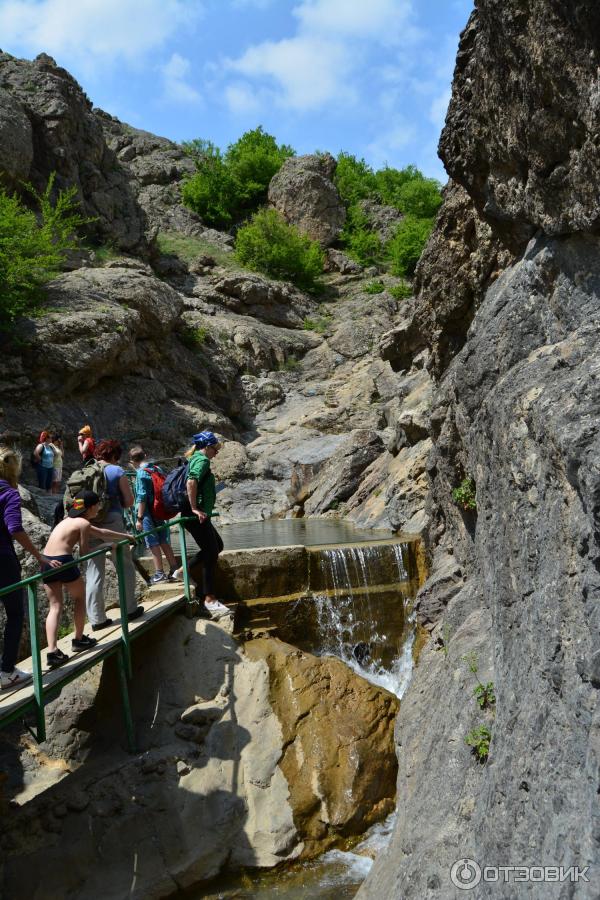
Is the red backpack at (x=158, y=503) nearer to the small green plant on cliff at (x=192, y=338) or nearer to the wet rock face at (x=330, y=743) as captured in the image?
the wet rock face at (x=330, y=743)

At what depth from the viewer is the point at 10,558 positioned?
5.35 m

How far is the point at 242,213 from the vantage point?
141ft

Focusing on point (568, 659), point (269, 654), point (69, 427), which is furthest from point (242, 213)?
point (568, 659)

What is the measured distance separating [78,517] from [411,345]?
13.8 m

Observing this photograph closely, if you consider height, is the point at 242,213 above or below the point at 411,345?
above

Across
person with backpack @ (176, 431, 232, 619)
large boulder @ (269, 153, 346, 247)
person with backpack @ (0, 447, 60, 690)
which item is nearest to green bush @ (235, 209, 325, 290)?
large boulder @ (269, 153, 346, 247)

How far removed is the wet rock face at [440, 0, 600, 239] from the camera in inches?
174

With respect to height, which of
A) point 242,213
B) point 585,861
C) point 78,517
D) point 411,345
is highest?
point 242,213

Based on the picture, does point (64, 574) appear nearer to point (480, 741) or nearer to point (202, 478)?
point (202, 478)

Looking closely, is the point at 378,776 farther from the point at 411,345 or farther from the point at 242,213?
the point at 242,213

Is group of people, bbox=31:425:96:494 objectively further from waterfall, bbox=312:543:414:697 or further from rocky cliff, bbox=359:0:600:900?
rocky cliff, bbox=359:0:600:900

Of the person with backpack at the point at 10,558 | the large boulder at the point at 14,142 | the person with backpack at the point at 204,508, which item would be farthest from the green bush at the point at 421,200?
the person with backpack at the point at 10,558

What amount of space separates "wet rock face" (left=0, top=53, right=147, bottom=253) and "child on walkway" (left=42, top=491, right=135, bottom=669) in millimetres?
22436

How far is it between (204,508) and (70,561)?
224 cm
